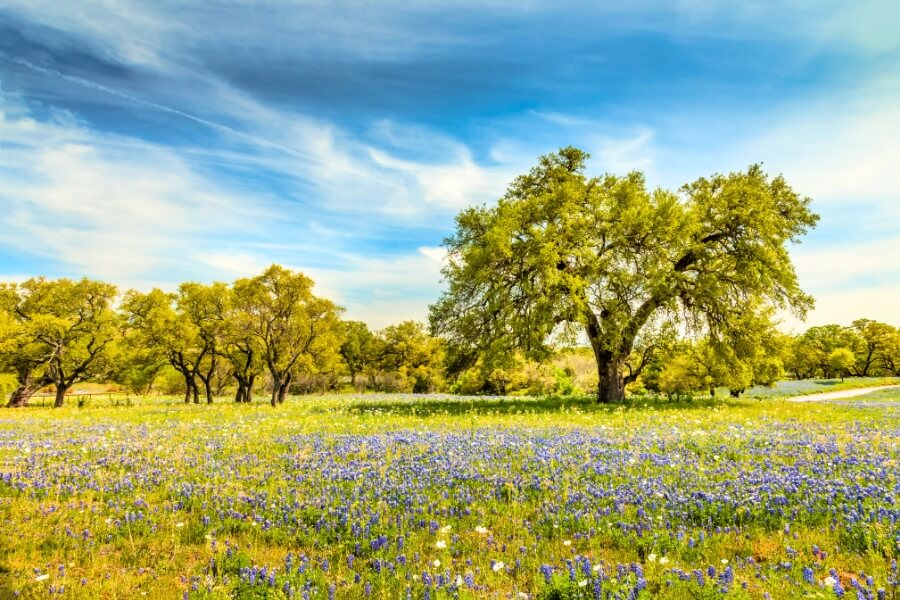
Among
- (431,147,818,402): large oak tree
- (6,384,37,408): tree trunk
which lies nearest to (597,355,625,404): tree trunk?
(431,147,818,402): large oak tree

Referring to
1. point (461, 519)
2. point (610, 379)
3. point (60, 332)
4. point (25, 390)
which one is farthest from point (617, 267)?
point (25, 390)

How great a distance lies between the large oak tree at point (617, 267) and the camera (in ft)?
70.1

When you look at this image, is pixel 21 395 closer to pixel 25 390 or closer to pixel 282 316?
pixel 25 390

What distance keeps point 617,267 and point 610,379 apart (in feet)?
18.0

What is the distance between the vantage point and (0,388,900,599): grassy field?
15.4 feet

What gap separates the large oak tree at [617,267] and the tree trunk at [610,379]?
50 millimetres

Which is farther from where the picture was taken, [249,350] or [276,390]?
[249,350]

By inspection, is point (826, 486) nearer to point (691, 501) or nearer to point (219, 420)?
point (691, 501)

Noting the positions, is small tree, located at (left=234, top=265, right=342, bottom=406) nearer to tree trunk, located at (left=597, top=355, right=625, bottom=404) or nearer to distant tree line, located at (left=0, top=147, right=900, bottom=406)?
distant tree line, located at (left=0, top=147, right=900, bottom=406)

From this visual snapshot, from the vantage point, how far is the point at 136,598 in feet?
15.3

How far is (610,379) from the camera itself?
22859 mm

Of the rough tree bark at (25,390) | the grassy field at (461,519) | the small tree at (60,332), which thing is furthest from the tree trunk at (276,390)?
the rough tree bark at (25,390)

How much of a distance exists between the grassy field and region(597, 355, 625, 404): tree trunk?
11909mm

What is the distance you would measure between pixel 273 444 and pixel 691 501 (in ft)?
29.7
